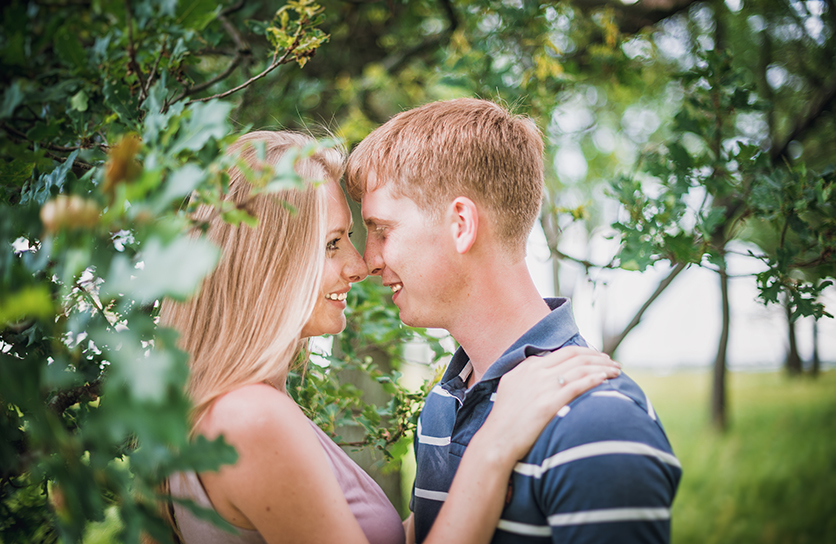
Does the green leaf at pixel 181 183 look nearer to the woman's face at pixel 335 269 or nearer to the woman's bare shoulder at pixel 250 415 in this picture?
the woman's bare shoulder at pixel 250 415

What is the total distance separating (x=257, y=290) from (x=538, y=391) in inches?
35.9

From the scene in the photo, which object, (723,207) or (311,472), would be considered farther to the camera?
(723,207)

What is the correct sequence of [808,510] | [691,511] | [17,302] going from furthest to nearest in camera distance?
[691,511] < [808,510] < [17,302]

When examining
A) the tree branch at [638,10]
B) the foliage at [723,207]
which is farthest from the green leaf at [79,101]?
the tree branch at [638,10]

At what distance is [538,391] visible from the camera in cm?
145

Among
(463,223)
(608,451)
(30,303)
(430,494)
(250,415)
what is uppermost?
(30,303)

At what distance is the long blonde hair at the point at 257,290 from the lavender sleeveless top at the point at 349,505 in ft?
0.95

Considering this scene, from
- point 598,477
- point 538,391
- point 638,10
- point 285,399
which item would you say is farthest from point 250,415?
point 638,10

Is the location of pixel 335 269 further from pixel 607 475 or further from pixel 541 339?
pixel 607 475

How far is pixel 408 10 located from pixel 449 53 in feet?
3.96

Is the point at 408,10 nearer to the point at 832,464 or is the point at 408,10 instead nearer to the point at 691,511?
the point at 691,511

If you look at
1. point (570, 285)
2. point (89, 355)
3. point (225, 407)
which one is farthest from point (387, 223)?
point (570, 285)

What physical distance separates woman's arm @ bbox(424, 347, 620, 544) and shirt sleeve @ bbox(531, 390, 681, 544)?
5 centimetres

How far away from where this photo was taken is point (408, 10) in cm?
A: 451
